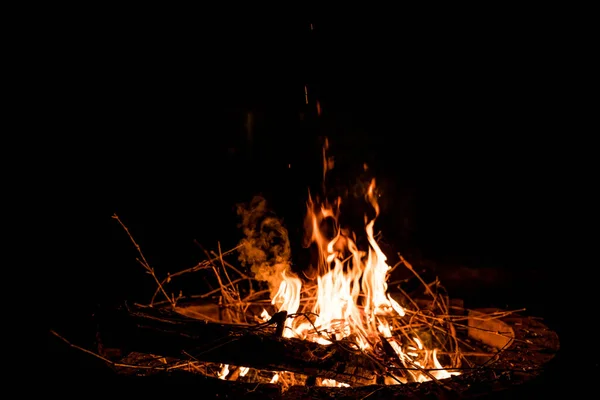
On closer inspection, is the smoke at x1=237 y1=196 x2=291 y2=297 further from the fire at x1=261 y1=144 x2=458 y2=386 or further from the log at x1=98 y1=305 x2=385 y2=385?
the log at x1=98 y1=305 x2=385 y2=385

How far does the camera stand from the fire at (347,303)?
3.38 metres

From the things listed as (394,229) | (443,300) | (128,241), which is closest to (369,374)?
(443,300)

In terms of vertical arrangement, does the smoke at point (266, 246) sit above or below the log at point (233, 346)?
above

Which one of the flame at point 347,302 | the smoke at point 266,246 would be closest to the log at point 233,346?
the flame at point 347,302

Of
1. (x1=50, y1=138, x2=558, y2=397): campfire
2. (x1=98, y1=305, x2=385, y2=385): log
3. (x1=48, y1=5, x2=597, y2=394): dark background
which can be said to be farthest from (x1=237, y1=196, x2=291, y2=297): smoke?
(x1=48, y1=5, x2=597, y2=394): dark background

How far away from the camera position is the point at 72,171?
501 centimetres

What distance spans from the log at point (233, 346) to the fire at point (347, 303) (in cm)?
20

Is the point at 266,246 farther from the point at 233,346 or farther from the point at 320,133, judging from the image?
the point at 320,133

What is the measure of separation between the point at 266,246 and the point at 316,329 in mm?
1207

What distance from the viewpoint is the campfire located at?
284 cm

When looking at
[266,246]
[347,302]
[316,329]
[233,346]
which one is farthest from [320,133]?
[233,346]

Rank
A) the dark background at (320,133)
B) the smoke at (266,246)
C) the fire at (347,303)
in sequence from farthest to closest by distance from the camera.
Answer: the dark background at (320,133)
the smoke at (266,246)
the fire at (347,303)

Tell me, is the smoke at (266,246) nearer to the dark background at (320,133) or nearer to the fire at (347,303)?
the fire at (347,303)

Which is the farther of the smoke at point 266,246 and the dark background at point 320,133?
the dark background at point 320,133
